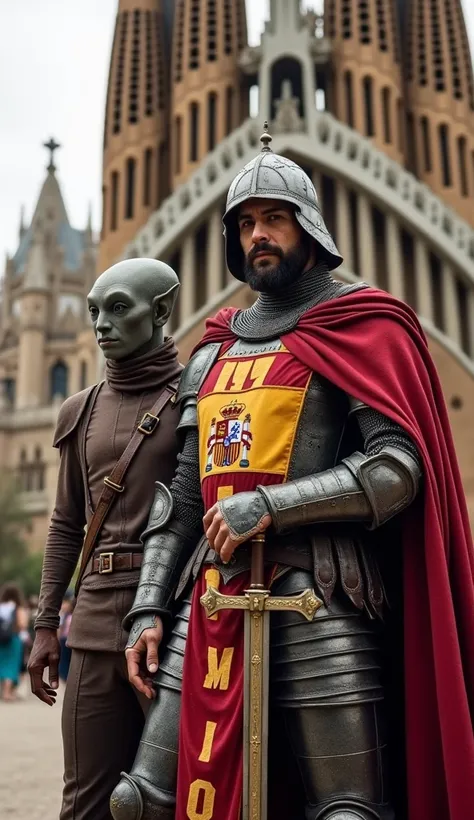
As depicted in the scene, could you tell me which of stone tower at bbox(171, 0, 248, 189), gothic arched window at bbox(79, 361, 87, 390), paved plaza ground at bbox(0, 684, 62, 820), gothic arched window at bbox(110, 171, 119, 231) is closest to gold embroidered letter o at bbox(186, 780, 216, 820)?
paved plaza ground at bbox(0, 684, 62, 820)

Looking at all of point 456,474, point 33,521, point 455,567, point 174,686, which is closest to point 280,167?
point 456,474

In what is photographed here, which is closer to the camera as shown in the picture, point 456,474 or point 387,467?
point 387,467

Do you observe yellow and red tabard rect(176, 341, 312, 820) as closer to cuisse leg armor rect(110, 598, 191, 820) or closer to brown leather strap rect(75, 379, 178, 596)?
cuisse leg armor rect(110, 598, 191, 820)

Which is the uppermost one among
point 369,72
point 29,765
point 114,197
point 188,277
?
point 369,72

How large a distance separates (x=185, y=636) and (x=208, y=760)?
0.42m

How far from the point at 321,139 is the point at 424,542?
1045 inches

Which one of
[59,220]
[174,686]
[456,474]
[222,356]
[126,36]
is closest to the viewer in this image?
[174,686]

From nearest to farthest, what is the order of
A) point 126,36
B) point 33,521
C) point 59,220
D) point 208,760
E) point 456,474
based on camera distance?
point 208,760 → point 456,474 → point 126,36 → point 33,521 → point 59,220

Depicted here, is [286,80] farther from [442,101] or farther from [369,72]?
[442,101]

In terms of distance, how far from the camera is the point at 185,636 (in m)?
3.02

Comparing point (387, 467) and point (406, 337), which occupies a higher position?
point (406, 337)

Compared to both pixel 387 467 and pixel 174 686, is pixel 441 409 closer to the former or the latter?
pixel 387 467

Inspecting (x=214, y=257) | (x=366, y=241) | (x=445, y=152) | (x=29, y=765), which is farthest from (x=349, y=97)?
(x=29, y=765)

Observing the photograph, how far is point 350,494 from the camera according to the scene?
280 centimetres
